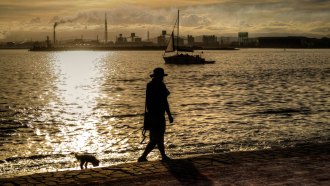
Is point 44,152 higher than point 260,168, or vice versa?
point 260,168

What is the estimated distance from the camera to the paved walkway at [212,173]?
25.4ft

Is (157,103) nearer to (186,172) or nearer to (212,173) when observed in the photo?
(186,172)

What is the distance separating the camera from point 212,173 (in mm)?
8281

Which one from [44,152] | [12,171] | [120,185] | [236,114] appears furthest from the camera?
[236,114]

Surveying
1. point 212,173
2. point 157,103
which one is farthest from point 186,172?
point 157,103

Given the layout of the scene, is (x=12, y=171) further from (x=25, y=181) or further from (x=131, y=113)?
(x=131, y=113)

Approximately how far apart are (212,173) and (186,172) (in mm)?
518

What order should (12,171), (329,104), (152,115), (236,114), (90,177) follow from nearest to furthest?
1. (90,177)
2. (152,115)
3. (12,171)
4. (236,114)
5. (329,104)

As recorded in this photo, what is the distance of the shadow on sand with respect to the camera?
771 cm

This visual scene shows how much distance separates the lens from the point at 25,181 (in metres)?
7.94

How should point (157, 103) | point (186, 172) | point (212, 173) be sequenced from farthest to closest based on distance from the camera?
point (157, 103), point (186, 172), point (212, 173)

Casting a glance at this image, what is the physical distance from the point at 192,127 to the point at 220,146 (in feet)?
13.9

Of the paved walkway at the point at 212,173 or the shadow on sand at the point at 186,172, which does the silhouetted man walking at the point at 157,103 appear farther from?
the paved walkway at the point at 212,173

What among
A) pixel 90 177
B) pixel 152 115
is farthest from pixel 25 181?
pixel 152 115
